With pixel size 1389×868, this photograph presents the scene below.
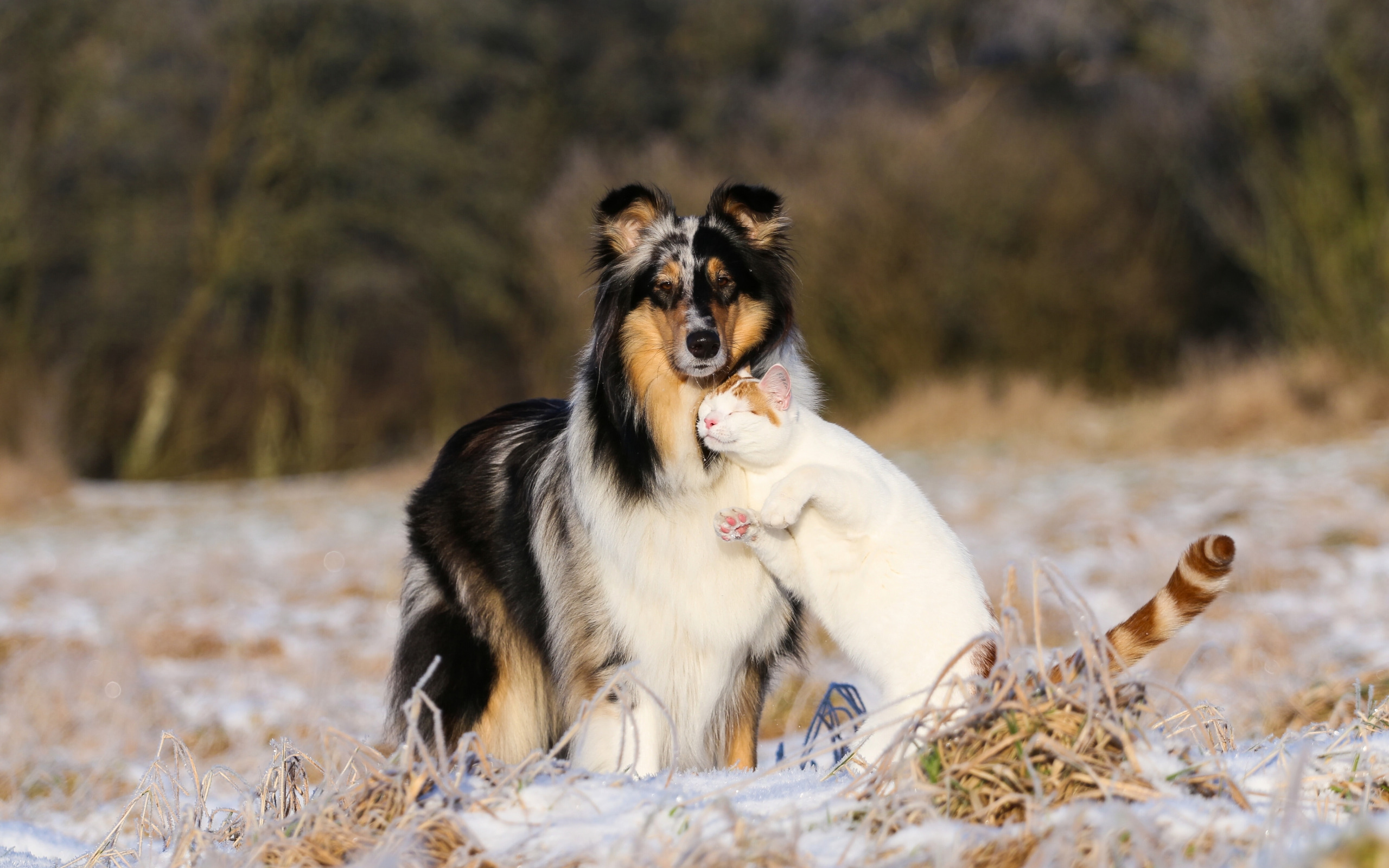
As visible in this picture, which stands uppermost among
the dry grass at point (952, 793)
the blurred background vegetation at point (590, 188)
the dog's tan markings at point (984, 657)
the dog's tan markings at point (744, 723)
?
the blurred background vegetation at point (590, 188)

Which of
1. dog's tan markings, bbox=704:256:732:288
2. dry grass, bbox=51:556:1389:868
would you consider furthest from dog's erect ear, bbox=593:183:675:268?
dry grass, bbox=51:556:1389:868

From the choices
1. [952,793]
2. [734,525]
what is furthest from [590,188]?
[952,793]

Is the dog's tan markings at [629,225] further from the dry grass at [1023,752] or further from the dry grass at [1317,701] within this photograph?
the dry grass at [1317,701]

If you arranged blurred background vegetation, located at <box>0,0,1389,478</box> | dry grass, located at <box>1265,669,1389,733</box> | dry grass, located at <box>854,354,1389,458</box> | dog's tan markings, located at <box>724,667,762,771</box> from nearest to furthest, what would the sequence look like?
dog's tan markings, located at <box>724,667,762,771</box> → dry grass, located at <box>1265,669,1389,733</box> → dry grass, located at <box>854,354,1389,458</box> → blurred background vegetation, located at <box>0,0,1389,478</box>

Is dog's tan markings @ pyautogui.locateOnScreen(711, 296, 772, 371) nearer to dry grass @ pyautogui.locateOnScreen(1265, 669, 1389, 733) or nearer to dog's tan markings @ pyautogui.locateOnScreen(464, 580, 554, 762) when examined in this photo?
dog's tan markings @ pyautogui.locateOnScreen(464, 580, 554, 762)

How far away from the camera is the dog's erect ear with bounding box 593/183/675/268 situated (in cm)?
378

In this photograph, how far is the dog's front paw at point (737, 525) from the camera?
3.04 metres

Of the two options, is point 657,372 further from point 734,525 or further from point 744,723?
point 744,723

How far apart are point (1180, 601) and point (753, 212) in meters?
1.82

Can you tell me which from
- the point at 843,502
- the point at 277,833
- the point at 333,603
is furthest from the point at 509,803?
the point at 333,603

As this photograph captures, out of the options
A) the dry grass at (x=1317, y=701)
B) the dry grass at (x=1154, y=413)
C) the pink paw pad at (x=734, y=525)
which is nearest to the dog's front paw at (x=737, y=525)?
the pink paw pad at (x=734, y=525)

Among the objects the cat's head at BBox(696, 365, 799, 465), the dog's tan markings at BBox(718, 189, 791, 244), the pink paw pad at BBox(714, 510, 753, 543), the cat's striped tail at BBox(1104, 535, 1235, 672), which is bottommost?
the cat's striped tail at BBox(1104, 535, 1235, 672)

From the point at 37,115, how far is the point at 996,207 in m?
15.2

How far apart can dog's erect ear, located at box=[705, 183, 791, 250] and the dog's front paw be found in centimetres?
111
